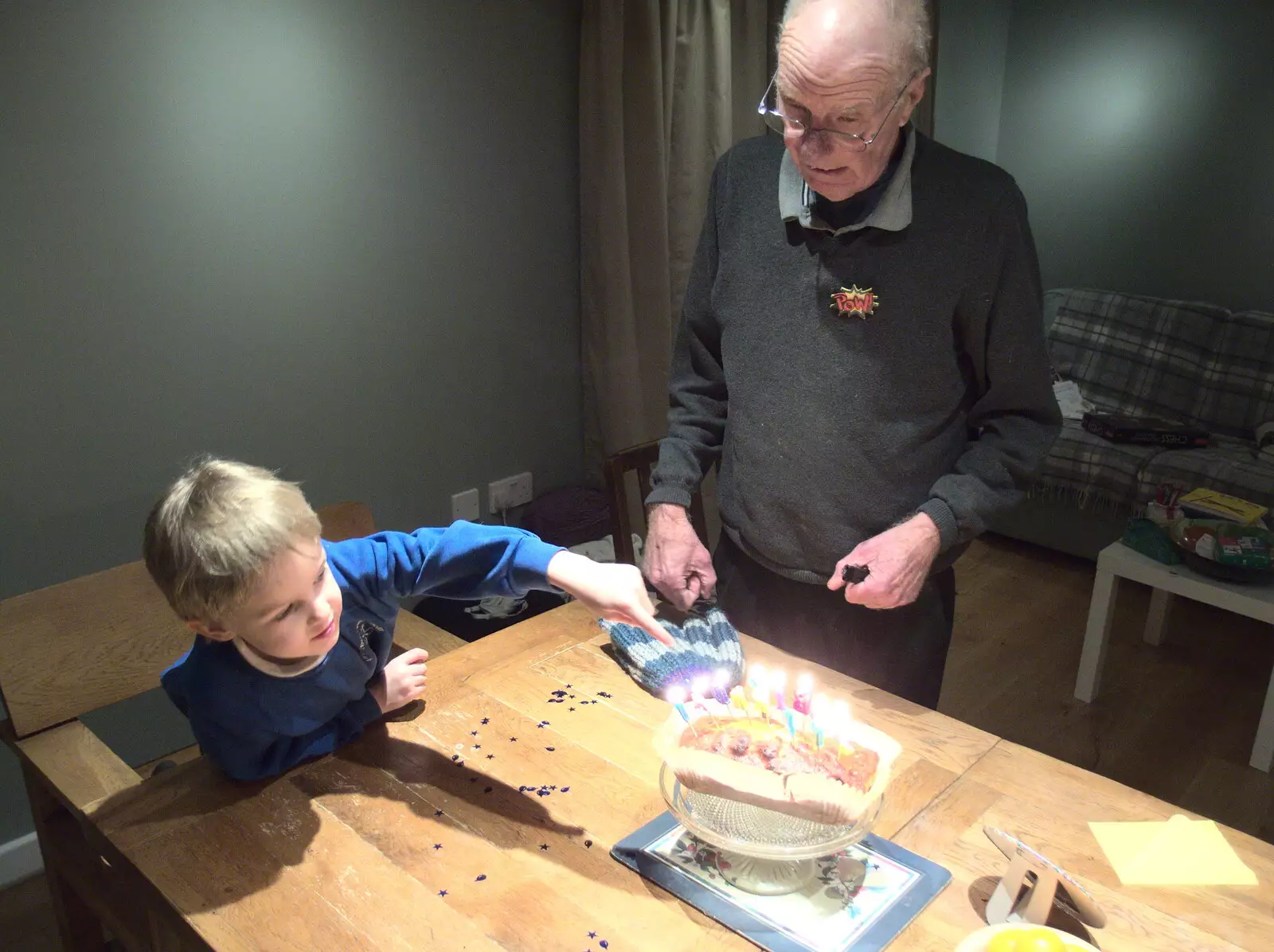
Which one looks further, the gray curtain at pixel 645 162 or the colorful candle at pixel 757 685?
the gray curtain at pixel 645 162

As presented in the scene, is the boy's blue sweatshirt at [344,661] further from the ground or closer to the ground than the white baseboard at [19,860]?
further from the ground

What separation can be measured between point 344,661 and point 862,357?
32.4 inches

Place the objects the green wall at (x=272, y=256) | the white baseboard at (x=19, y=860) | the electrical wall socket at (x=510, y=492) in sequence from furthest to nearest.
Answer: the electrical wall socket at (x=510, y=492) → the white baseboard at (x=19, y=860) → the green wall at (x=272, y=256)

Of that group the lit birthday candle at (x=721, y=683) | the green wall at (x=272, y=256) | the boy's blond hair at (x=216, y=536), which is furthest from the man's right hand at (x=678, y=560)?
the green wall at (x=272, y=256)

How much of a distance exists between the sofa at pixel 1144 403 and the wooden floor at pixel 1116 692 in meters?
0.27

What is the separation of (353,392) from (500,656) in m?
1.34

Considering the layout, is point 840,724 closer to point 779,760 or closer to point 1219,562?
point 779,760

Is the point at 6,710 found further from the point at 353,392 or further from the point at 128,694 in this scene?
the point at 353,392

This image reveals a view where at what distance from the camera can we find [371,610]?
1335 mm

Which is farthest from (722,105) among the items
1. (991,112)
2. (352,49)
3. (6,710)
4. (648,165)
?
(6,710)

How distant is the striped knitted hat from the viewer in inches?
54.7

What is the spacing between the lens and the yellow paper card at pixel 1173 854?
104 centimetres

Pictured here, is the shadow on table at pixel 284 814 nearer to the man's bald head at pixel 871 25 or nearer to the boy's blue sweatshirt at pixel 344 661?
the boy's blue sweatshirt at pixel 344 661

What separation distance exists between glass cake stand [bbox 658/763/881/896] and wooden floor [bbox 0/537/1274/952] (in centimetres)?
169
